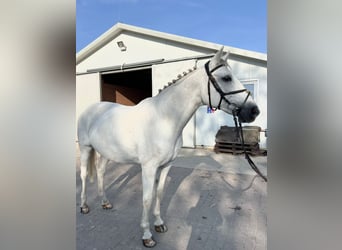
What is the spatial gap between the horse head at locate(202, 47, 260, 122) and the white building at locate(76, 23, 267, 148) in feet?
15.7

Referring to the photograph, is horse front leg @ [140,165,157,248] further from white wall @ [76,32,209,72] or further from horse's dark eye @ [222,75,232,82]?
white wall @ [76,32,209,72]

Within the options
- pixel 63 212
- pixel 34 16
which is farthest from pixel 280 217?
pixel 34 16

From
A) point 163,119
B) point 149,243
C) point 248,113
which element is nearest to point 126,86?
point 163,119

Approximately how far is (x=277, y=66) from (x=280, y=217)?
1.17 feet

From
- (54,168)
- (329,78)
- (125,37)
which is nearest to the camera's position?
(329,78)

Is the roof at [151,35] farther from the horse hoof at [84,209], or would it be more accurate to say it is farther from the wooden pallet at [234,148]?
the horse hoof at [84,209]

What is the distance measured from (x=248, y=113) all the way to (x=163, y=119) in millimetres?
780

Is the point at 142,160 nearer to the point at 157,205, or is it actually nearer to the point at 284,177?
the point at 157,205

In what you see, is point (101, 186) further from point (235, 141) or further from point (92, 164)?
point (235, 141)

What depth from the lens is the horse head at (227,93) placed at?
6.18ft

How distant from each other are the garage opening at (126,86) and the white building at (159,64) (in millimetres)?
47

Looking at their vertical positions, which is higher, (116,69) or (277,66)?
(116,69)

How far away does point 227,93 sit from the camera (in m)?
1.91

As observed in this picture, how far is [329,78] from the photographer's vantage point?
1.53 ft
